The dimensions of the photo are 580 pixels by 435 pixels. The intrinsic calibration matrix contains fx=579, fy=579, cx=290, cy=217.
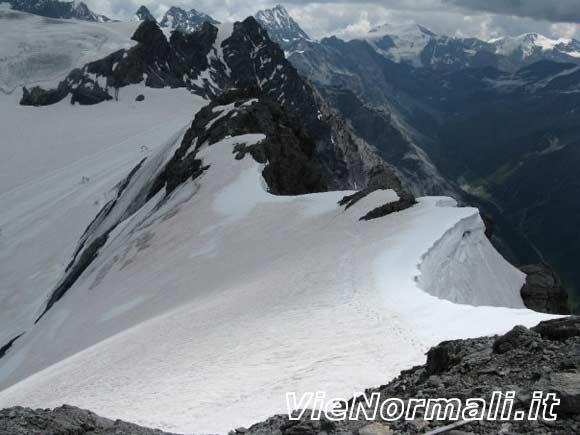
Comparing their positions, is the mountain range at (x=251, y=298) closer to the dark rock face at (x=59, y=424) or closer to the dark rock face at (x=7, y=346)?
the dark rock face at (x=59, y=424)

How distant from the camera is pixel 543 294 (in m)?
34.1

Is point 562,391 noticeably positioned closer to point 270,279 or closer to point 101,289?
point 270,279

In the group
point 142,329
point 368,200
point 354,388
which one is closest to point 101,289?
point 142,329

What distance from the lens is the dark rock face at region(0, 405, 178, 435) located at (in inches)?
390

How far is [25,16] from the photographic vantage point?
196375 mm

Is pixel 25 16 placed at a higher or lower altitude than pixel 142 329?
higher

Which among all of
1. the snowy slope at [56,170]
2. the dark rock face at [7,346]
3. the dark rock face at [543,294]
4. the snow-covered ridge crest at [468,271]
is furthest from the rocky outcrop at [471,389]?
the snowy slope at [56,170]

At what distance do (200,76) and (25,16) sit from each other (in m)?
70.6

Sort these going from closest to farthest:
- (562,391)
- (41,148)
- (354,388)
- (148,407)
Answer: (562,391) < (354,388) < (148,407) < (41,148)

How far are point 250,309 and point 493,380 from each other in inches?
517

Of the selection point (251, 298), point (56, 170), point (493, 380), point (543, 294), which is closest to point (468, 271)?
point (543, 294)

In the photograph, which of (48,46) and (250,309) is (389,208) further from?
(48,46)

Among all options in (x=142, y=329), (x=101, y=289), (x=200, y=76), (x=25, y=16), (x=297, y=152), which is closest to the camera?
(x=142, y=329)

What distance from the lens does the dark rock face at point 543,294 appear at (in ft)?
110
